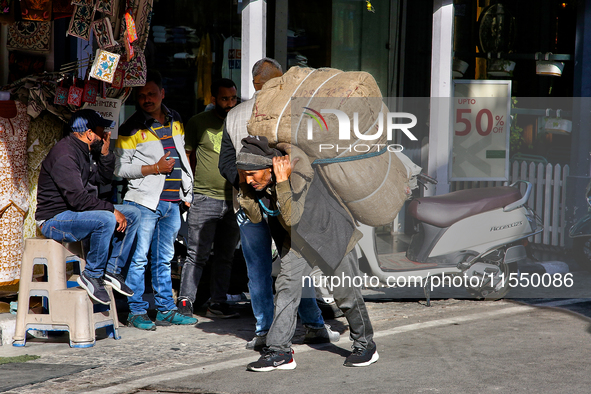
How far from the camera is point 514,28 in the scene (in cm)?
970

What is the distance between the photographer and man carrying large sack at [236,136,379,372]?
4742 millimetres

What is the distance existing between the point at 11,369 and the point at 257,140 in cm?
224

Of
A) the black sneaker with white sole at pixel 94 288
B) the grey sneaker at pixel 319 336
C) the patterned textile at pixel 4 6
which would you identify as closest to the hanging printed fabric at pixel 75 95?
the patterned textile at pixel 4 6

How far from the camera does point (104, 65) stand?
18.8 ft

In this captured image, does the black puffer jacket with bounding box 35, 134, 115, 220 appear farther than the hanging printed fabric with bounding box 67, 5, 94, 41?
No

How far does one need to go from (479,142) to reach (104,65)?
12.6 ft

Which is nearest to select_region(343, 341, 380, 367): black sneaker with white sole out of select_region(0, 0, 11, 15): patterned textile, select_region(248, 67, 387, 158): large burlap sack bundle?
select_region(248, 67, 387, 158): large burlap sack bundle

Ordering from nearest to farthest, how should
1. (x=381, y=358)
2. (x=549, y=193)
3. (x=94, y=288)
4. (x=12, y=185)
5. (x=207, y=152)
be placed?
(x=381, y=358), (x=94, y=288), (x=12, y=185), (x=207, y=152), (x=549, y=193)

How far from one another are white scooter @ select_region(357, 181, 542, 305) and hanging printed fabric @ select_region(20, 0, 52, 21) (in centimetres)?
350

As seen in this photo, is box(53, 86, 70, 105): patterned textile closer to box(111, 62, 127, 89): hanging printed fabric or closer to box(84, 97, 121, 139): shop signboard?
box(84, 97, 121, 139): shop signboard

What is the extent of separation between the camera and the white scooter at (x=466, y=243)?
21.9 ft

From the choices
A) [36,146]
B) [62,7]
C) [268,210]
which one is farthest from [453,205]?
[62,7]

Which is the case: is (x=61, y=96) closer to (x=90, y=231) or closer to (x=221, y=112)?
(x=90, y=231)

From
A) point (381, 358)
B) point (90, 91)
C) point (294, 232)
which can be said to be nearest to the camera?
point (294, 232)
